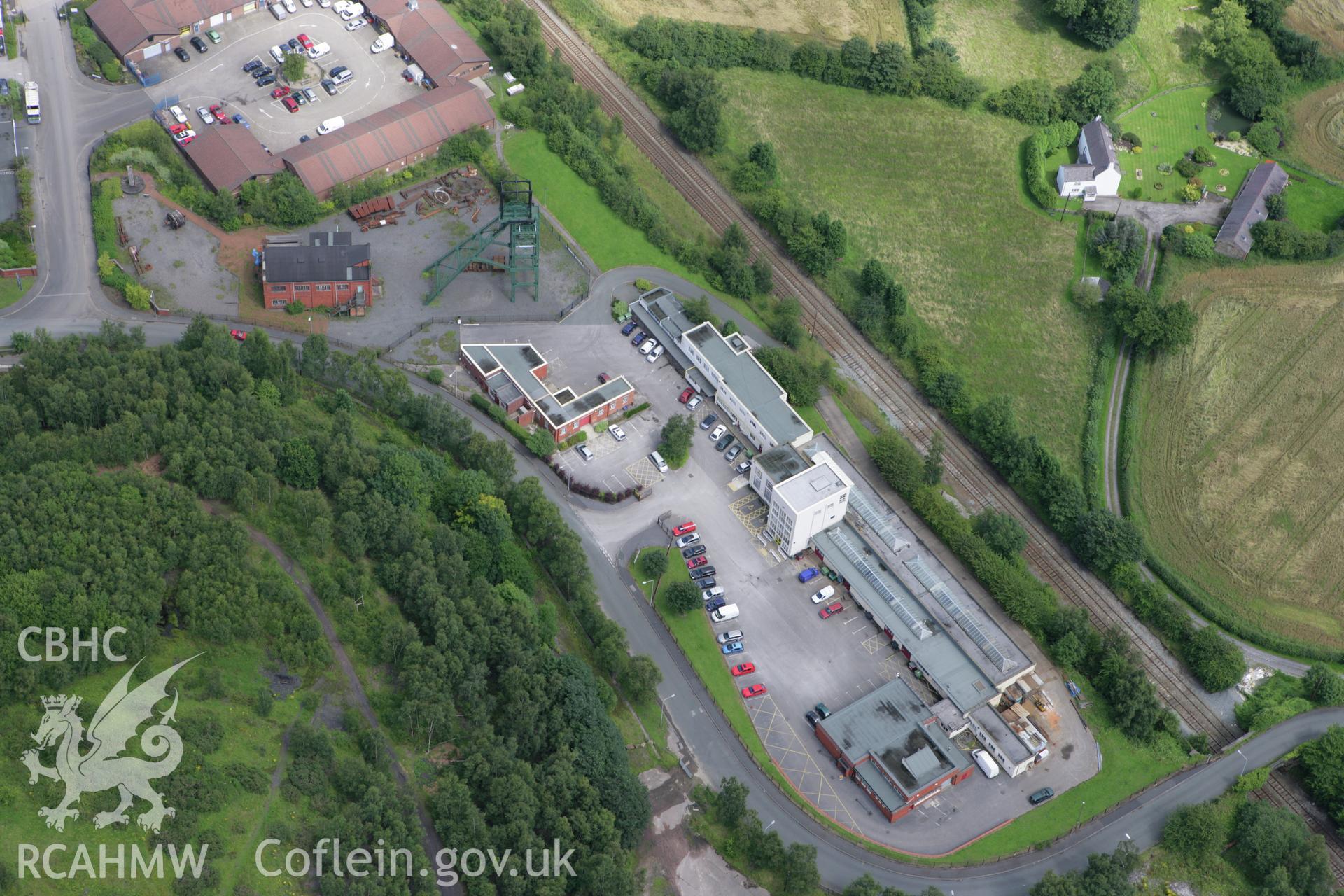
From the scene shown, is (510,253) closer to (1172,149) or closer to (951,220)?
(951,220)

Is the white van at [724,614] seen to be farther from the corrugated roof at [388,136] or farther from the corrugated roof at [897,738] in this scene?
the corrugated roof at [388,136]

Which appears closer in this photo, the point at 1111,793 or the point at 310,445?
the point at 1111,793

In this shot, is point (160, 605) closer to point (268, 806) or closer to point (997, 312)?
point (268, 806)

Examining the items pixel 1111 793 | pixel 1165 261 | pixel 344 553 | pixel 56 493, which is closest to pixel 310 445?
pixel 344 553

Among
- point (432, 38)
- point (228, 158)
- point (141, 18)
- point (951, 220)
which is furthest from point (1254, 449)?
point (141, 18)

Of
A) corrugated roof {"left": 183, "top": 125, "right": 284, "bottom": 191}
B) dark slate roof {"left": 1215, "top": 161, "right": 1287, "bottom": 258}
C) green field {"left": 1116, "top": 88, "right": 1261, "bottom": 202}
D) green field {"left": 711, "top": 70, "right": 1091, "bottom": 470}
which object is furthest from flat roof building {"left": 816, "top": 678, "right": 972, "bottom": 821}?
corrugated roof {"left": 183, "top": 125, "right": 284, "bottom": 191}
